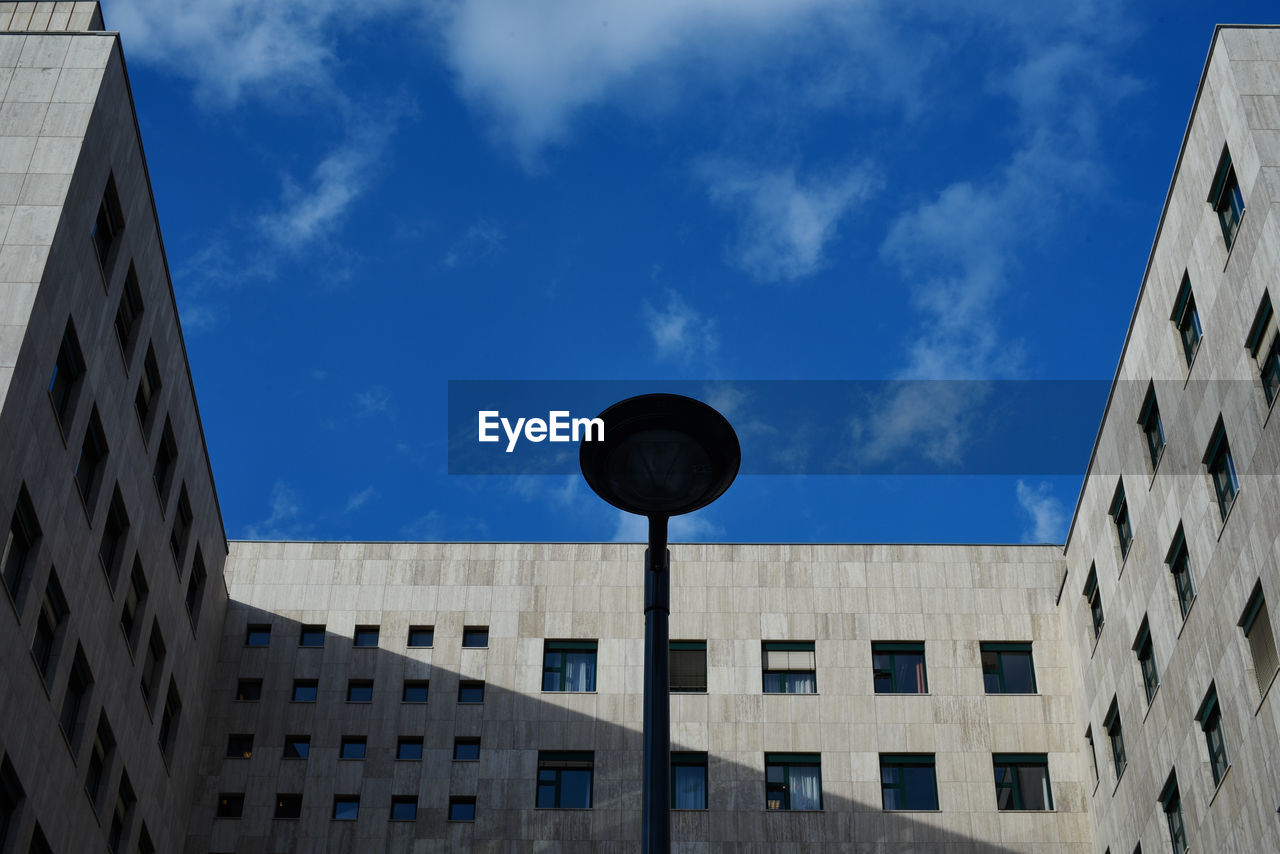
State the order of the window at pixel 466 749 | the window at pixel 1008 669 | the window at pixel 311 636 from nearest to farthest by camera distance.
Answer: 1. the window at pixel 466 749
2. the window at pixel 1008 669
3. the window at pixel 311 636

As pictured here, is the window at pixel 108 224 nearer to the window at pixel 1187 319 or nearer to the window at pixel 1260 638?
the window at pixel 1187 319

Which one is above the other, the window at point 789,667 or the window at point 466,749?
the window at point 789,667

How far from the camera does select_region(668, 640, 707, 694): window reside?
43.3 metres

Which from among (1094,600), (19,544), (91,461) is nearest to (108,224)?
(91,461)

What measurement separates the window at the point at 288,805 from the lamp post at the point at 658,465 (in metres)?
33.1

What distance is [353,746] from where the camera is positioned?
42.5 meters

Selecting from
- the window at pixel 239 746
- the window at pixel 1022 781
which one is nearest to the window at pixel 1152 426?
the window at pixel 1022 781

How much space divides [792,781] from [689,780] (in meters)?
2.85

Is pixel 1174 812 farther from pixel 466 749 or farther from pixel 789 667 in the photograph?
pixel 466 749

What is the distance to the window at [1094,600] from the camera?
40250mm

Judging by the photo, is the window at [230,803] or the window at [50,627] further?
the window at [230,803]

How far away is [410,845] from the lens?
4059 cm

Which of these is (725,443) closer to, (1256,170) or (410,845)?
(1256,170)

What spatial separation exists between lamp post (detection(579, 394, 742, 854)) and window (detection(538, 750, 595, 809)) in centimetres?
3181
